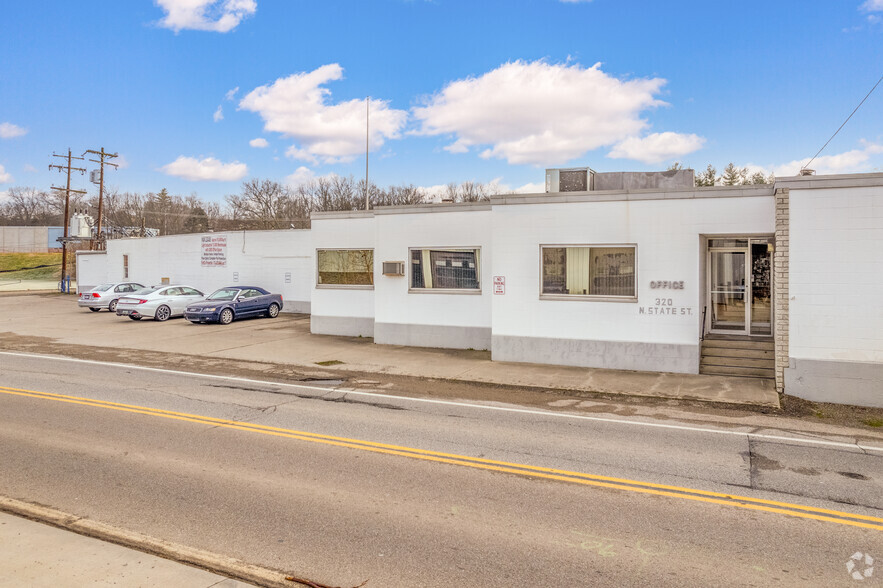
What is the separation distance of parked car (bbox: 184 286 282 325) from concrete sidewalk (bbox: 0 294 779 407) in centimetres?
53

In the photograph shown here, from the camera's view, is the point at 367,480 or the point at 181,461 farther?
the point at 181,461

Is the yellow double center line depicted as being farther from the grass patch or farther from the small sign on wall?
the grass patch

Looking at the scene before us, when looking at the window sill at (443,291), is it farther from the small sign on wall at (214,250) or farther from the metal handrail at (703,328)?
the small sign on wall at (214,250)

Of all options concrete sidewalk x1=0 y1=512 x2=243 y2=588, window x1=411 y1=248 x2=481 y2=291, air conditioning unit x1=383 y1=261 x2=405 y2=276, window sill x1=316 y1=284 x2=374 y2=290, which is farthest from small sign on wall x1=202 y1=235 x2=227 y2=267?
concrete sidewalk x1=0 y1=512 x2=243 y2=588

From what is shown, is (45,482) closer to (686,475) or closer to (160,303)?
(686,475)

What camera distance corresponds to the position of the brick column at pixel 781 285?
11.4 meters

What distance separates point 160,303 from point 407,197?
1921 inches

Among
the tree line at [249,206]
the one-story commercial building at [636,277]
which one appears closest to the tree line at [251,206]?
the tree line at [249,206]

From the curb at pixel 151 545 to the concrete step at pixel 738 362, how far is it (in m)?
11.3

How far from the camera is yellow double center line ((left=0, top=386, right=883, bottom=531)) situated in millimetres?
5684

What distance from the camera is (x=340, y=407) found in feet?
33.5

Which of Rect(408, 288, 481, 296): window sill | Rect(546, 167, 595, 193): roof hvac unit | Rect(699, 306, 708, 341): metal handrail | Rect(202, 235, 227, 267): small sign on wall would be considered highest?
Rect(546, 167, 595, 193): roof hvac unit

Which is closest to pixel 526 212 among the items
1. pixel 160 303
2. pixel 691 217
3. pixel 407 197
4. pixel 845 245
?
pixel 691 217

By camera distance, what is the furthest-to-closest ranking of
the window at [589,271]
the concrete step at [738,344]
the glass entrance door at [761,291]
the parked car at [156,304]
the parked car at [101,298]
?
the parked car at [101,298] < the parked car at [156,304] < the glass entrance door at [761,291] < the window at [589,271] < the concrete step at [738,344]
